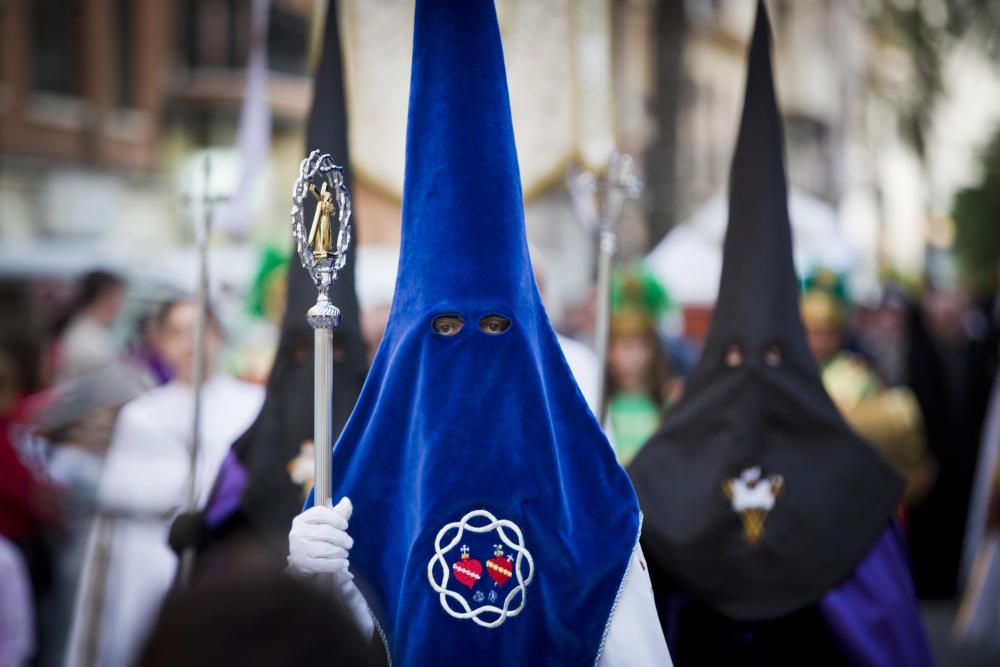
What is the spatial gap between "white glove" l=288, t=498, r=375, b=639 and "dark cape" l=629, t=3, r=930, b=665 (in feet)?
4.57

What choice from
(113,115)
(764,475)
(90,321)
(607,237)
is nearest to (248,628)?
(764,475)

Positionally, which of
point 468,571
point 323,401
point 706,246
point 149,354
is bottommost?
point 468,571

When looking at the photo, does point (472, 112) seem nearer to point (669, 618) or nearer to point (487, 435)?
point (487, 435)

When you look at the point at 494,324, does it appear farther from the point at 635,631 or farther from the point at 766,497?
the point at 766,497

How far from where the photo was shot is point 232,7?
83.4ft

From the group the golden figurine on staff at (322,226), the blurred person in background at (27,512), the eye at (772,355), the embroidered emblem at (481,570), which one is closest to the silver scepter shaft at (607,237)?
the eye at (772,355)

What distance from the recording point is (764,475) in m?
3.54

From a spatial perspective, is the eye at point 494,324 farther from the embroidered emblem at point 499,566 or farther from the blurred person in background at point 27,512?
the blurred person in background at point 27,512

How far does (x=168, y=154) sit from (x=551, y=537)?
75.6ft

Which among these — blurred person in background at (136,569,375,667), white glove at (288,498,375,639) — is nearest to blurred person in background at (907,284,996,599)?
white glove at (288,498,375,639)

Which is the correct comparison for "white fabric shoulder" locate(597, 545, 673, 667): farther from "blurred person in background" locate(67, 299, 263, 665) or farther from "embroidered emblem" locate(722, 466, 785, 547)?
"blurred person in background" locate(67, 299, 263, 665)

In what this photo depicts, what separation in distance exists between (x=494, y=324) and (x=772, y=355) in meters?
1.41

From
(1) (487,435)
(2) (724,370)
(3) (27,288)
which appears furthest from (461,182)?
(3) (27,288)

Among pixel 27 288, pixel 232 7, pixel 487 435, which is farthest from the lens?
pixel 232 7
